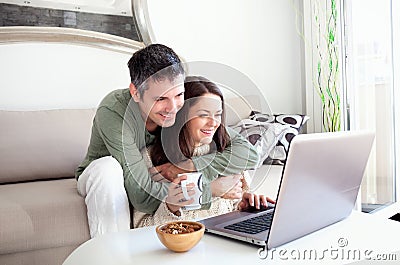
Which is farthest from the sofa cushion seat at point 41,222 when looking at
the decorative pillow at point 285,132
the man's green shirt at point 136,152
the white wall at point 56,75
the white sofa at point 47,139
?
the decorative pillow at point 285,132

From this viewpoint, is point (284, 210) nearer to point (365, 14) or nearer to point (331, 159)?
point (331, 159)

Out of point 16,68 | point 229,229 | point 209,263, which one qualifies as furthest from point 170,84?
point 16,68

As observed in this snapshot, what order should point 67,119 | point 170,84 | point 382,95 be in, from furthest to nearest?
point 382,95 → point 67,119 → point 170,84

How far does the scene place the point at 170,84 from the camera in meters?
1.28

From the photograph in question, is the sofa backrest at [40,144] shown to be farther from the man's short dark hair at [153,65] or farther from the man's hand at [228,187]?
the man's hand at [228,187]

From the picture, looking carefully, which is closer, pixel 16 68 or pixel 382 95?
pixel 16 68

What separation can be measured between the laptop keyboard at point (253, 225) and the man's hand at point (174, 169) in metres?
0.21

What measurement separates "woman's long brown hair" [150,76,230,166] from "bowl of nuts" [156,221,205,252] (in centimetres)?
25

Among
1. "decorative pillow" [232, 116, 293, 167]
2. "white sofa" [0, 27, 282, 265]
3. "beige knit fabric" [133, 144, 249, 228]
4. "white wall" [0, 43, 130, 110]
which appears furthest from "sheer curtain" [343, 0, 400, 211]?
"beige knit fabric" [133, 144, 249, 228]

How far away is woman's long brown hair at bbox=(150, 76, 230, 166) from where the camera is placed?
3.96 ft

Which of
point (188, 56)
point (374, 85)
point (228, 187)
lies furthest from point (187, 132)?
point (374, 85)

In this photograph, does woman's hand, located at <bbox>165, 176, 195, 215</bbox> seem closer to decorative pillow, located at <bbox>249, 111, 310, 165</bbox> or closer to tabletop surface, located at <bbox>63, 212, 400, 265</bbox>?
tabletop surface, located at <bbox>63, 212, 400, 265</bbox>

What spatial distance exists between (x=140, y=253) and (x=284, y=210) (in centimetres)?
32

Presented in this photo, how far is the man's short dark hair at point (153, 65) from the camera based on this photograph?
1.33m
